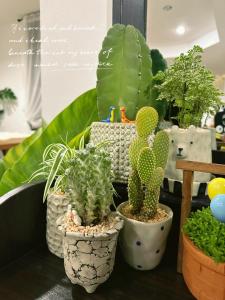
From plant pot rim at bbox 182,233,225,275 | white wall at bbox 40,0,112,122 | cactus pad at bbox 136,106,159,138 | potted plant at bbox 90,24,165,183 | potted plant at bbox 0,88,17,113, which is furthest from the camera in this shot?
potted plant at bbox 0,88,17,113

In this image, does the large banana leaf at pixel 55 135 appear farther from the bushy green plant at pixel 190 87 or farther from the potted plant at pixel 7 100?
the potted plant at pixel 7 100

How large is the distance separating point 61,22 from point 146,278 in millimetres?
773

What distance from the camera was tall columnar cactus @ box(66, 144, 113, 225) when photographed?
383 mm

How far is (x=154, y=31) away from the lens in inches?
31.6

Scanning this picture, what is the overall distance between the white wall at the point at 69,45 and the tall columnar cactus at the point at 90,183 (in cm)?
46

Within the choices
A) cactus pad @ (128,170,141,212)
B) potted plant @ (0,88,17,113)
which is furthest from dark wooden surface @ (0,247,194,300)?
potted plant @ (0,88,17,113)

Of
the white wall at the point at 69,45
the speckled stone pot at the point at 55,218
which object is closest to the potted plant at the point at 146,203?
the speckled stone pot at the point at 55,218

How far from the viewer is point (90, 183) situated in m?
0.38

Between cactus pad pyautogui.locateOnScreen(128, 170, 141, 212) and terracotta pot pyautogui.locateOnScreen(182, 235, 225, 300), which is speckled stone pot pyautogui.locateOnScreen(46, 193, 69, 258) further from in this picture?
terracotta pot pyautogui.locateOnScreen(182, 235, 225, 300)

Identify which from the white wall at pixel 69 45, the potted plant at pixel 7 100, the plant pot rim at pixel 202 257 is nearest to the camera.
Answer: the plant pot rim at pixel 202 257

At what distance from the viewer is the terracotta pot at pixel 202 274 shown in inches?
12.9

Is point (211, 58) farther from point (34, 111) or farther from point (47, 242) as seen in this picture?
point (34, 111)

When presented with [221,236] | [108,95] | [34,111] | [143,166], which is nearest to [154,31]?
[108,95]

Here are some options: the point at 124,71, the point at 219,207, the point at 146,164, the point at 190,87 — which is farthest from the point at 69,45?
the point at 219,207
